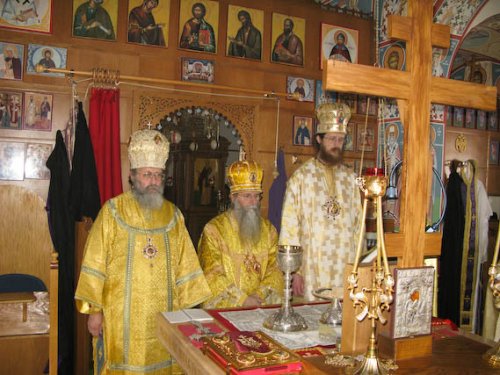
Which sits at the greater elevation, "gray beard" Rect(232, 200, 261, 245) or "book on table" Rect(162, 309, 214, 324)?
"gray beard" Rect(232, 200, 261, 245)

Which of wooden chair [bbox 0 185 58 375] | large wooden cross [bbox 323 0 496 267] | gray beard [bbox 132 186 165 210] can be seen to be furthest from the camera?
wooden chair [bbox 0 185 58 375]

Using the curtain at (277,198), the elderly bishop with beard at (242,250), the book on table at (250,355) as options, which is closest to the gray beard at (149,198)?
the elderly bishop with beard at (242,250)

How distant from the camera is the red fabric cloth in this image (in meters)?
4.79

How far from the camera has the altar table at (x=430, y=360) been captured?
145 cm

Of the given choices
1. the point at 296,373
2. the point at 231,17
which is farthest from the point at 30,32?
the point at 296,373

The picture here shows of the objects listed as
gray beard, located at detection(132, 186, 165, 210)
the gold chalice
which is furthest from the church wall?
the gold chalice

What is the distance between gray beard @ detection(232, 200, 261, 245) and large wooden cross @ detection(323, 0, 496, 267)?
185 centimetres

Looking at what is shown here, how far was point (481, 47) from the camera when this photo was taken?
8547mm

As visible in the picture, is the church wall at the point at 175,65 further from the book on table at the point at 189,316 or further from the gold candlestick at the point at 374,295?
the gold candlestick at the point at 374,295

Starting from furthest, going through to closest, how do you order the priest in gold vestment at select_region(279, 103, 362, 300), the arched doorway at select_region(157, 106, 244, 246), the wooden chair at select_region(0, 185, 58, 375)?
the arched doorway at select_region(157, 106, 244, 246) < the wooden chair at select_region(0, 185, 58, 375) < the priest in gold vestment at select_region(279, 103, 362, 300)

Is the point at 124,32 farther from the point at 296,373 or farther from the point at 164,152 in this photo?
the point at 296,373

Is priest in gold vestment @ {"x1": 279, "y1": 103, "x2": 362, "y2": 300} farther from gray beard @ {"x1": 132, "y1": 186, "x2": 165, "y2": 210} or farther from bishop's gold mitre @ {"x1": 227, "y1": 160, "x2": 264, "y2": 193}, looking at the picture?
gray beard @ {"x1": 132, "y1": 186, "x2": 165, "y2": 210}

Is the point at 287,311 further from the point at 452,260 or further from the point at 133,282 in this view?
the point at 452,260

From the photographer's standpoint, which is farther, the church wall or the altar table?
the church wall
